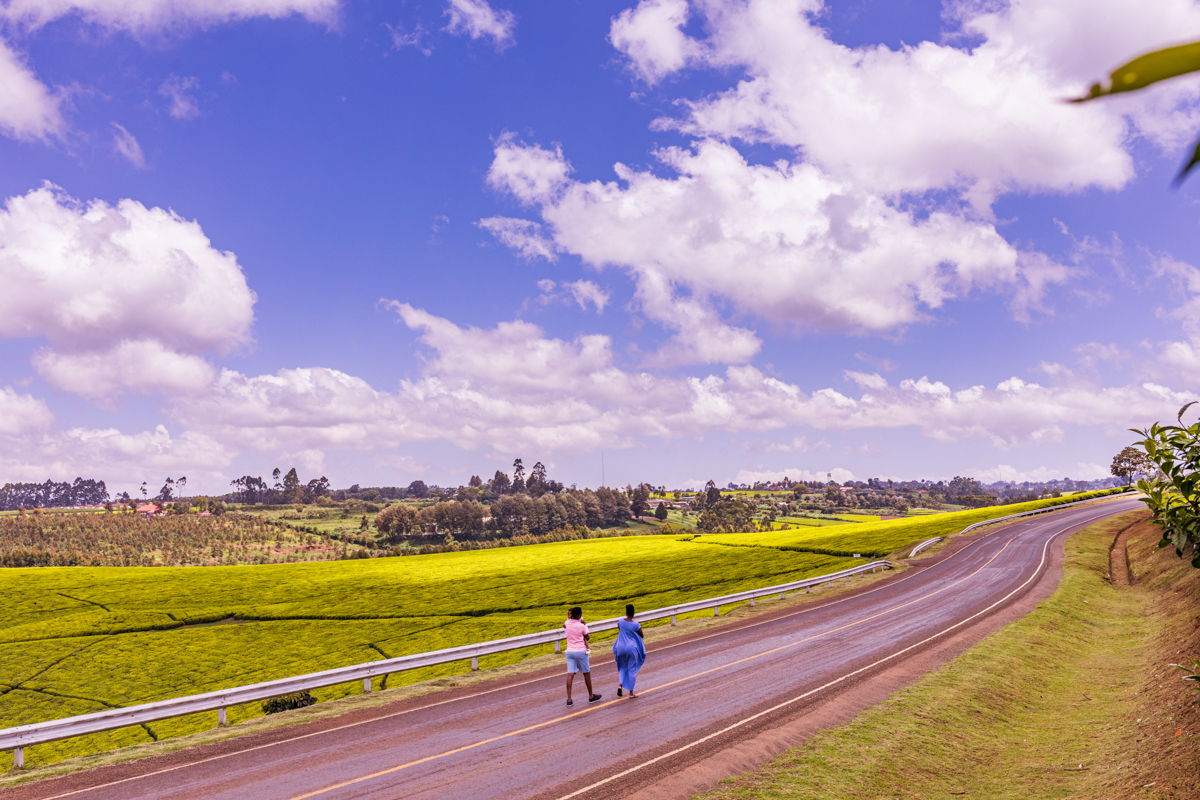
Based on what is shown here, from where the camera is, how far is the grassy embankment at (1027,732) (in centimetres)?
1225

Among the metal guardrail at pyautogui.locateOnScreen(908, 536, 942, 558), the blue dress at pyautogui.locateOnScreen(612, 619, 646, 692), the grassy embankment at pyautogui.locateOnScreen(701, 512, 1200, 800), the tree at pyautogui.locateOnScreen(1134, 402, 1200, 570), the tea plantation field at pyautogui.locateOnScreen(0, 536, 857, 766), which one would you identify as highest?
the tree at pyautogui.locateOnScreen(1134, 402, 1200, 570)

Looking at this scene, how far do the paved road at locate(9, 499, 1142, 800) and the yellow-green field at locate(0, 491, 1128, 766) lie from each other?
56.2 ft

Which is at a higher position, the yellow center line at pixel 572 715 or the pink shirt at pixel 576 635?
the pink shirt at pixel 576 635

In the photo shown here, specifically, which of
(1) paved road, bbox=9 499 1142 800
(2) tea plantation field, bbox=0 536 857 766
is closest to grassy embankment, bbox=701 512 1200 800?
(1) paved road, bbox=9 499 1142 800

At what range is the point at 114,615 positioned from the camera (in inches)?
2079

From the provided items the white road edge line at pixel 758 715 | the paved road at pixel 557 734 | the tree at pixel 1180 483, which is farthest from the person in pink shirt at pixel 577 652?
the tree at pixel 1180 483

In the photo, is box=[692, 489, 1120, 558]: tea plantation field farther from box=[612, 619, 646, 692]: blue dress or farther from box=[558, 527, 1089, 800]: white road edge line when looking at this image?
box=[612, 619, 646, 692]: blue dress

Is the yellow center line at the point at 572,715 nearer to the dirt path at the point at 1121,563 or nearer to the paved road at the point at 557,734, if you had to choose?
the paved road at the point at 557,734

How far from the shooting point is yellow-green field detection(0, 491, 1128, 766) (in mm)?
38531

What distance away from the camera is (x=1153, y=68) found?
47.1 inches

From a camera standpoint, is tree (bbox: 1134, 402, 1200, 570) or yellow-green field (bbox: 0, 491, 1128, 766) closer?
tree (bbox: 1134, 402, 1200, 570)

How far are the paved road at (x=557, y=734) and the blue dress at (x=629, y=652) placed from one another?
680 millimetres

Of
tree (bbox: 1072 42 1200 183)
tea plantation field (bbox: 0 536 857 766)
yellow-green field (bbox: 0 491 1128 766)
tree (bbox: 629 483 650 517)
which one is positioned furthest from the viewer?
tree (bbox: 629 483 650 517)

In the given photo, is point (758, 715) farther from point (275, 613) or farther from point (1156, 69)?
point (275, 613)
